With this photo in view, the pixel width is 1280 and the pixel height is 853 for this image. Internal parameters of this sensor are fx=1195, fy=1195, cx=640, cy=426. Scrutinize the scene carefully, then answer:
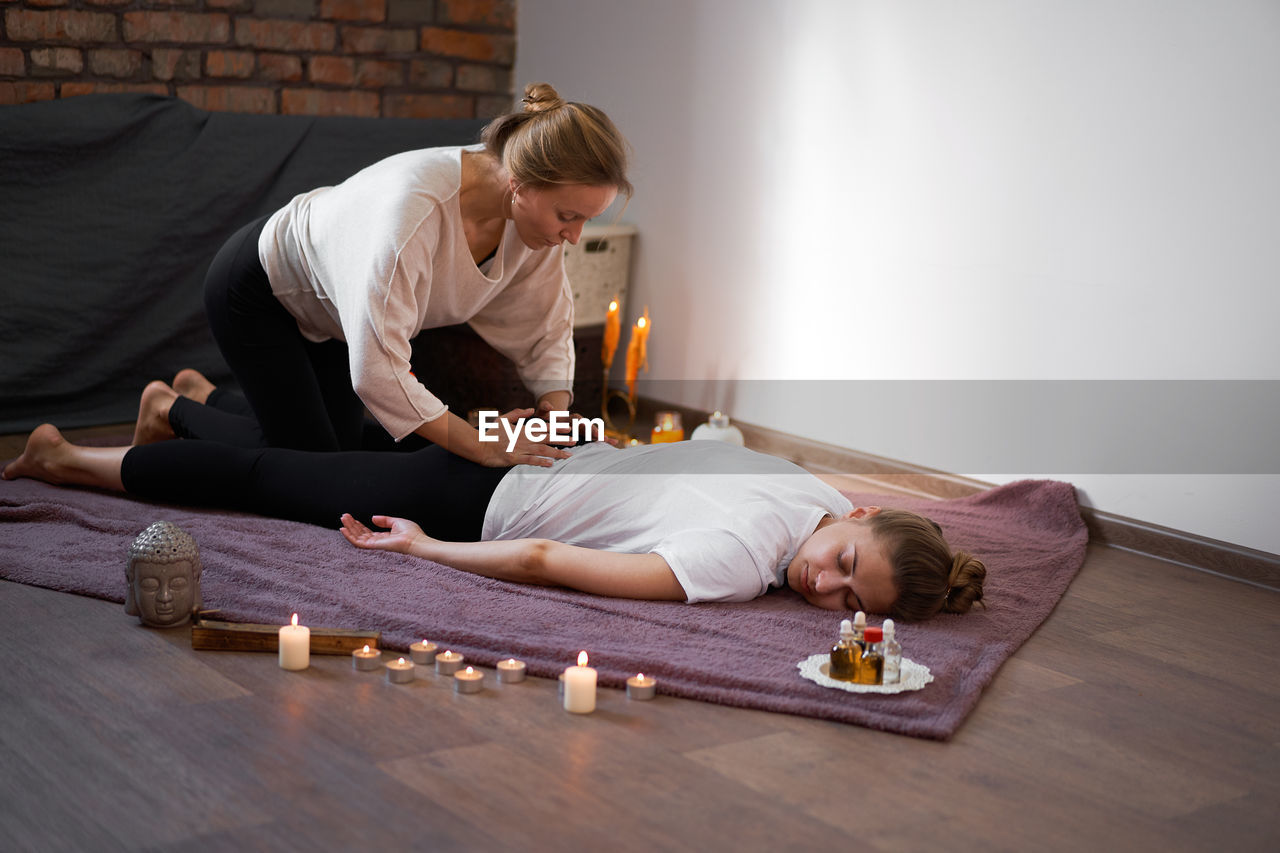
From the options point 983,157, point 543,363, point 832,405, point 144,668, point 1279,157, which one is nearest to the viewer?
point 144,668

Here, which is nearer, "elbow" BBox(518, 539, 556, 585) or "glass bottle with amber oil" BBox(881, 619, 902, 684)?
"glass bottle with amber oil" BBox(881, 619, 902, 684)

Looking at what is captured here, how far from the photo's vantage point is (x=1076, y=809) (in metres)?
1.38

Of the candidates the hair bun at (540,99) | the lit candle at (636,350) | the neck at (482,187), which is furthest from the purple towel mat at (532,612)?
the lit candle at (636,350)

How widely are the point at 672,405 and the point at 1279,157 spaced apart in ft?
5.73

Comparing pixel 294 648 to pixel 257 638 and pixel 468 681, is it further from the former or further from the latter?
pixel 468 681

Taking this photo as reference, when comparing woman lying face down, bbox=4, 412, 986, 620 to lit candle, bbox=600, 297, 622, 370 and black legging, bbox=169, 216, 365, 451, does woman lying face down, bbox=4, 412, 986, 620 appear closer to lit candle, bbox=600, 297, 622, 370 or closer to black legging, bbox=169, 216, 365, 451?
black legging, bbox=169, 216, 365, 451

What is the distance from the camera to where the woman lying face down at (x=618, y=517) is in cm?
186

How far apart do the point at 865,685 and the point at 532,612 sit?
1.73 ft

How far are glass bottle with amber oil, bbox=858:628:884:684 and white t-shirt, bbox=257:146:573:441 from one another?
83cm

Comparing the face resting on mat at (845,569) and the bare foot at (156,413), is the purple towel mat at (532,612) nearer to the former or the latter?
the face resting on mat at (845,569)

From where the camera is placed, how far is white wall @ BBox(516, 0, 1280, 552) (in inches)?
91.7

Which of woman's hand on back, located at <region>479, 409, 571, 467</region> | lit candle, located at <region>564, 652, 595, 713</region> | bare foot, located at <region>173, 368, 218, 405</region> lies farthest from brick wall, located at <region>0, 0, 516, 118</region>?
lit candle, located at <region>564, 652, 595, 713</region>

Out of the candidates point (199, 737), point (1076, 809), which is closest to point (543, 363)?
point (199, 737)

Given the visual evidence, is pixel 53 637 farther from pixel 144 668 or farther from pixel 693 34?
pixel 693 34
